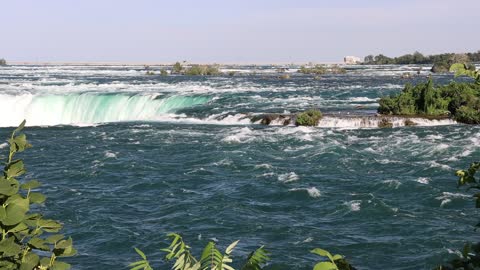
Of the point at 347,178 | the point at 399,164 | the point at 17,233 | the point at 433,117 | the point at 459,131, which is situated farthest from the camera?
the point at 433,117

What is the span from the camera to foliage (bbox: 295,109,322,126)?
29.7m

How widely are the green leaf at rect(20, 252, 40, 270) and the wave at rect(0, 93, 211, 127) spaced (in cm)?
3534

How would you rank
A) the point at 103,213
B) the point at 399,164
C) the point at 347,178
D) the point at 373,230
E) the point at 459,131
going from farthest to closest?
the point at 459,131
the point at 399,164
the point at 347,178
the point at 103,213
the point at 373,230

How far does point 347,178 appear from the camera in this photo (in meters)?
18.6

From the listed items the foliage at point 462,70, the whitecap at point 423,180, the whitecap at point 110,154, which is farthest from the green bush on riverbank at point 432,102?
the foliage at point 462,70

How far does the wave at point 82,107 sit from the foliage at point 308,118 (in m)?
11.1

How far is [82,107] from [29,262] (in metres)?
38.3

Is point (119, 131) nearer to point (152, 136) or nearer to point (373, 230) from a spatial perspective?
point (152, 136)

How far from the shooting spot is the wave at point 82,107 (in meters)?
39.2

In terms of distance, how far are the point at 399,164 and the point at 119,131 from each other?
50.8ft

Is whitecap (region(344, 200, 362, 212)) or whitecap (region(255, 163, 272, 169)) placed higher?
whitecap (region(255, 163, 272, 169))

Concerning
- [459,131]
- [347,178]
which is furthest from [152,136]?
[459,131]

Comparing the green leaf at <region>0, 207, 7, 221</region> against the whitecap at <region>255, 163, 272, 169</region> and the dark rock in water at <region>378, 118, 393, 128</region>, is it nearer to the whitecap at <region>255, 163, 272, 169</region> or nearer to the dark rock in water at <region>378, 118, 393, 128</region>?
the whitecap at <region>255, 163, 272, 169</region>

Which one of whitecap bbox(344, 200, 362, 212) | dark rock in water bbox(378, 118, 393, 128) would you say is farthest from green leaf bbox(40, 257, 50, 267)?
dark rock in water bbox(378, 118, 393, 128)
